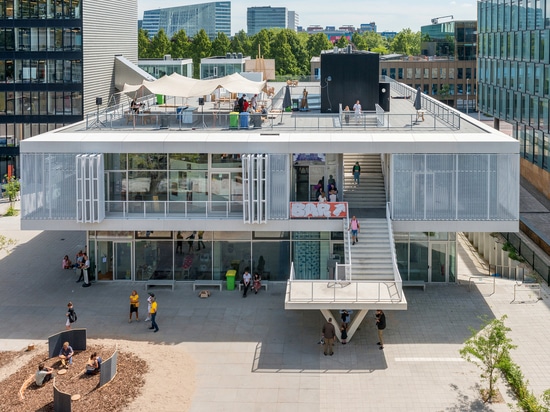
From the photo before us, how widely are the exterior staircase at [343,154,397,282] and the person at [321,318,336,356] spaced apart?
3814mm

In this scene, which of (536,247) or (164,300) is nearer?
(164,300)

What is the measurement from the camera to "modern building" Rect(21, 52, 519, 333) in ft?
102

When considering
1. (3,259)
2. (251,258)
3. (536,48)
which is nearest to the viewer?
(251,258)

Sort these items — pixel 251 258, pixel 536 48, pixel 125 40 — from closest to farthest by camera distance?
pixel 251 258 → pixel 536 48 → pixel 125 40

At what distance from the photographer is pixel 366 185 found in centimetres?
3509

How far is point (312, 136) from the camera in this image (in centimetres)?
3192

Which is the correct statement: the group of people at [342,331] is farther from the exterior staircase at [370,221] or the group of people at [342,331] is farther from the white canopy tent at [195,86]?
the white canopy tent at [195,86]

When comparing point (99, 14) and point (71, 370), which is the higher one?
point (99, 14)

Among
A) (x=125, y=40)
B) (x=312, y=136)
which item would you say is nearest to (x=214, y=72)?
(x=125, y=40)

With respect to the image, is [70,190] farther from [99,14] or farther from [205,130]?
[99,14]

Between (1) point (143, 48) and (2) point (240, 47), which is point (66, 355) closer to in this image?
(1) point (143, 48)

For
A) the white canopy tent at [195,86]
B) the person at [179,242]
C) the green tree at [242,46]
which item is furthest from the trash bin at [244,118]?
the green tree at [242,46]

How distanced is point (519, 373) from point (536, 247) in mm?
19827

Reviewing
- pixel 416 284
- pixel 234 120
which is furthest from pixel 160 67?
pixel 416 284
